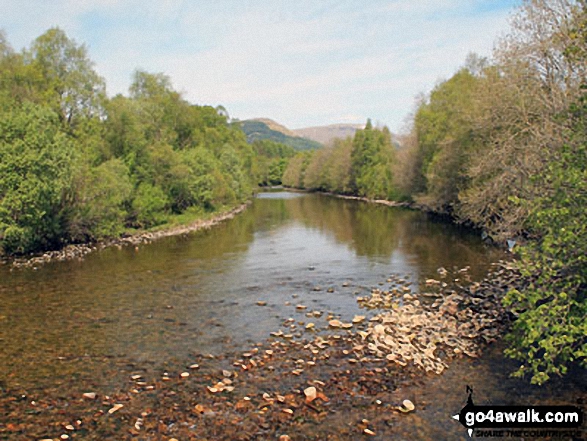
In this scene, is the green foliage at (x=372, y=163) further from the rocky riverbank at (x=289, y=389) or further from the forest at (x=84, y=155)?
the rocky riverbank at (x=289, y=389)

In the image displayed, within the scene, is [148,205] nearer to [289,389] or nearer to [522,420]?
[289,389]

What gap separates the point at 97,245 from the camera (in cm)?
3681

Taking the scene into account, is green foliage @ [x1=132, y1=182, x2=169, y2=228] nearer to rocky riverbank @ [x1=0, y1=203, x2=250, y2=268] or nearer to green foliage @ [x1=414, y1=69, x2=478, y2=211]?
rocky riverbank @ [x1=0, y1=203, x2=250, y2=268]

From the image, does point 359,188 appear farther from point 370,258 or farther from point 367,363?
point 367,363

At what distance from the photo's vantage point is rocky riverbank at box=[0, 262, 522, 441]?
34.9ft

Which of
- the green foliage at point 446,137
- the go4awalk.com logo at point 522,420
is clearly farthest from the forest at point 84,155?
the go4awalk.com logo at point 522,420

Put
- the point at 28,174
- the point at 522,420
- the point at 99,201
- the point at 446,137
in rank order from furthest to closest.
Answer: the point at 446,137
the point at 99,201
the point at 28,174
the point at 522,420

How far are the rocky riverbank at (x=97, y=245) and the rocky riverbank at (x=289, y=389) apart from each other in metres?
20.0

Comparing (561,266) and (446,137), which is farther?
(446,137)

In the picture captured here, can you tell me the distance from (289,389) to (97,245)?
29079mm

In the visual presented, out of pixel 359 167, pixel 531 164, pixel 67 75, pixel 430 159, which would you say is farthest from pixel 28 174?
pixel 359 167

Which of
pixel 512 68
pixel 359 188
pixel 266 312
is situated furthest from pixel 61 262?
pixel 359 188

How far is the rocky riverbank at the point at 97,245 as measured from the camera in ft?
98.7

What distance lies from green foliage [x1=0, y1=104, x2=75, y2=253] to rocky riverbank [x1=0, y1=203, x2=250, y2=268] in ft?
5.44
